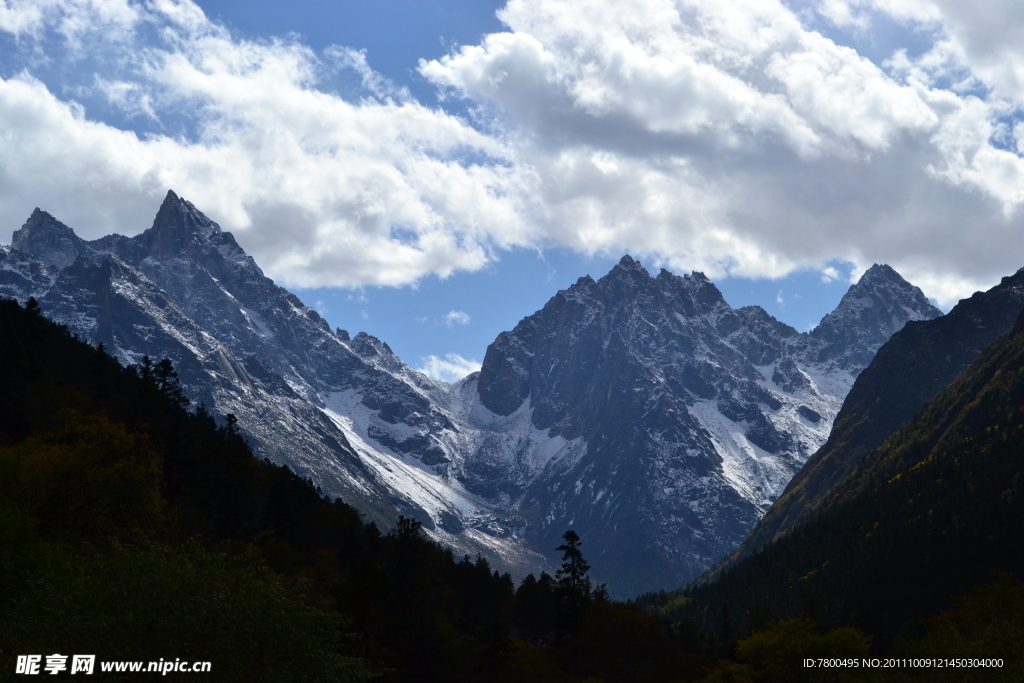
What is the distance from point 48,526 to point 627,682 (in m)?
80.8

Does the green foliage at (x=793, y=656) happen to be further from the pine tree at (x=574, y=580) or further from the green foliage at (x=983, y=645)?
the pine tree at (x=574, y=580)

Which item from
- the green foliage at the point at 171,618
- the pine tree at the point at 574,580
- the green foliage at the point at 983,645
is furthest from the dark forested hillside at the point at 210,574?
the green foliage at the point at 983,645

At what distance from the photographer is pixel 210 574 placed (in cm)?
4975

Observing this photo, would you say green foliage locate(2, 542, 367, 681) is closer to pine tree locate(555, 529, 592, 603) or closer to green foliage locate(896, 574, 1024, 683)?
green foliage locate(896, 574, 1024, 683)

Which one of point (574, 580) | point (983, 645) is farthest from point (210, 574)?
point (574, 580)

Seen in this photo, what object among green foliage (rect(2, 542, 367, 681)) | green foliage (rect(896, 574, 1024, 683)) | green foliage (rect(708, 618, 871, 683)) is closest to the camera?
green foliage (rect(2, 542, 367, 681))

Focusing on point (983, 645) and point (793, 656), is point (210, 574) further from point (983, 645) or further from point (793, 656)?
point (793, 656)

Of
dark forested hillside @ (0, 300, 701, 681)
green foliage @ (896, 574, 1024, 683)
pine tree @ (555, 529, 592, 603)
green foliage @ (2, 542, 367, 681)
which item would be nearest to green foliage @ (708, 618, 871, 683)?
green foliage @ (896, 574, 1024, 683)

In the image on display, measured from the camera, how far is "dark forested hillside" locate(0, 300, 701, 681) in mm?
47406

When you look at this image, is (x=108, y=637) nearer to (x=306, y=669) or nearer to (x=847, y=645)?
(x=306, y=669)

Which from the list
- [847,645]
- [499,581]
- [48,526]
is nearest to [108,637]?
[48,526]

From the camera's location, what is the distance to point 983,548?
195m

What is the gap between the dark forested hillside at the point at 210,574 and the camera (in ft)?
156

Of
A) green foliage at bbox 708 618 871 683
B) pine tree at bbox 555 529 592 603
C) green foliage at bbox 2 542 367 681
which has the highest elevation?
pine tree at bbox 555 529 592 603
